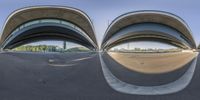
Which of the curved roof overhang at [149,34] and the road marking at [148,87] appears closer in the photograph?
the road marking at [148,87]

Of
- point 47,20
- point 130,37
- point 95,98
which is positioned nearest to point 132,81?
point 95,98

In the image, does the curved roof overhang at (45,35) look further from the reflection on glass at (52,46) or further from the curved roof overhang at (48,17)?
the curved roof overhang at (48,17)

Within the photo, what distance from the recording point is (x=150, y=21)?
124ft

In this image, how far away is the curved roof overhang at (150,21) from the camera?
114 feet

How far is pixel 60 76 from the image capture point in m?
6.23

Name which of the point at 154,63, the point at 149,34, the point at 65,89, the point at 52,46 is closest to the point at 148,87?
the point at 65,89

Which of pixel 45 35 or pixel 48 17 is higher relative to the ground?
pixel 48 17

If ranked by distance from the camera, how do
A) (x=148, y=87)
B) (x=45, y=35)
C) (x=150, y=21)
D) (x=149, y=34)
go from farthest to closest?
(x=149, y=34) → (x=45, y=35) → (x=150, y=21) → (x=148, y=87)

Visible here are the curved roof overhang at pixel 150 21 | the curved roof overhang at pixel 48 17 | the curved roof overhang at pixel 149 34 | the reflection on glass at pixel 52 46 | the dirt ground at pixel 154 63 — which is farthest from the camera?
the curved roof overhang at pixel 149 34

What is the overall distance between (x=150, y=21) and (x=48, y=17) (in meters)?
12.9

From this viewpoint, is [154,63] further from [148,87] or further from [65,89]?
[65,89]

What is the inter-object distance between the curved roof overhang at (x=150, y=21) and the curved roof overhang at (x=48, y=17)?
2623mm

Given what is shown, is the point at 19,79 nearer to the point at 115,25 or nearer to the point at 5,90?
the point at 5,90

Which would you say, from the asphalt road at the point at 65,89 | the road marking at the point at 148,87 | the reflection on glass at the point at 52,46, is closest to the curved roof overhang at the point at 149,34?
the reflection on glass at the point at 52,46
